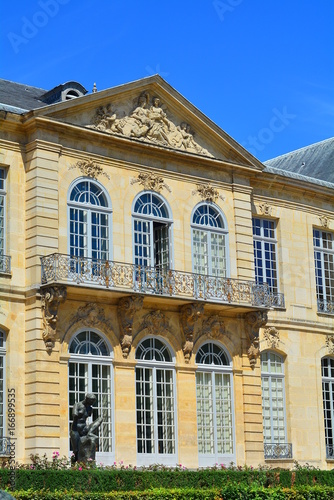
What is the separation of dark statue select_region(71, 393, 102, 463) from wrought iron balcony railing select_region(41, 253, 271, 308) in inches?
109

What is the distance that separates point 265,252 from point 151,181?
4.81 meters

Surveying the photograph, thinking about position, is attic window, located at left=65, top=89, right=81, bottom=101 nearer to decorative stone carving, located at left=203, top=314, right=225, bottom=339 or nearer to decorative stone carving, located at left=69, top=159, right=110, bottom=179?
decorative stone carving, located at left=69, top=159, right=110, bottom=179

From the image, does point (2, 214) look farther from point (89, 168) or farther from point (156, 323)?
point (156, 323)

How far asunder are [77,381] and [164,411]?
2527mm

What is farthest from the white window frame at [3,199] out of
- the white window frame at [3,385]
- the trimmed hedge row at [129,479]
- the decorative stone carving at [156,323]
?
the trimmed hedge row at [129,479]

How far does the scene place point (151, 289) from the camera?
2317 cm

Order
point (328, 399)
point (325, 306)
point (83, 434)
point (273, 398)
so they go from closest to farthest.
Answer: point (83, 434) < point (273, 398) < point (328, 399) < point (325, 306)

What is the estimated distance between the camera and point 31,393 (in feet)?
69.4

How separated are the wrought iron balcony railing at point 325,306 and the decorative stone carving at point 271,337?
231 cm

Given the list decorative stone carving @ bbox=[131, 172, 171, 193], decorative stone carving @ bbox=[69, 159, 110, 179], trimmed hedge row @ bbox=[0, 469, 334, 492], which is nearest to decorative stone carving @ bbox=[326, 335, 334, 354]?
trimmed hedge row @ bbox=[0, 469, 334, 492]

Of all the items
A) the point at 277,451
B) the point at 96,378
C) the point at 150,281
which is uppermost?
the point at 150,281

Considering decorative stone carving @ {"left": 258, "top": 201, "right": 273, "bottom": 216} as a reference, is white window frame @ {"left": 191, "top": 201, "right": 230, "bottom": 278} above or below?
below

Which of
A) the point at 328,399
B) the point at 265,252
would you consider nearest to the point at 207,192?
the point at 265,252

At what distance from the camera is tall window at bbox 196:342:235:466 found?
944 inches
